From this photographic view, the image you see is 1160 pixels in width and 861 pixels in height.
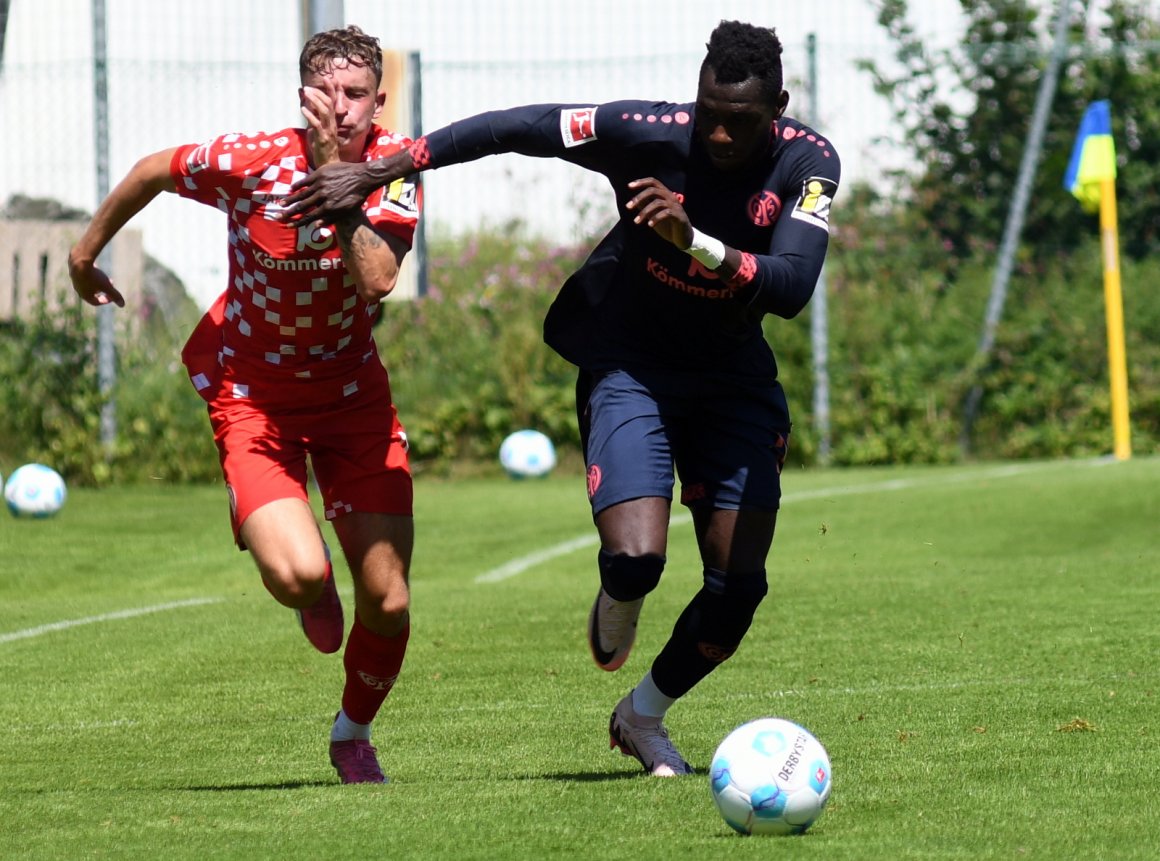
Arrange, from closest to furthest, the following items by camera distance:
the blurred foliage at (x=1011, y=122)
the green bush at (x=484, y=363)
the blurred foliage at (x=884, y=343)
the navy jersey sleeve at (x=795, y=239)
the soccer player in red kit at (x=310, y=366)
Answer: the navy jersey sleeve at (x=795, y=239), the soccer player in red kit at (x=310, y=366), the blurred foliage at (x=884, y=343), the green bush at (x=484, y=363), the blurred foliage at (x=1011, y=122)

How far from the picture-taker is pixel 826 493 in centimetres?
1498

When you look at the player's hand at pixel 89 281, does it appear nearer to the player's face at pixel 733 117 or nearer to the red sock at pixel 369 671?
the red sock at pixel 369 671

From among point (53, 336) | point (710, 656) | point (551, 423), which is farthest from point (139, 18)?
point (710, 656)

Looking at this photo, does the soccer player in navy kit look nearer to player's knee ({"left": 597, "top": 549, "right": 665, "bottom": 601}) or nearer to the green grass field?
player's knee ({"left": 597, "top": 549, "right": 665, "bottom": 601})

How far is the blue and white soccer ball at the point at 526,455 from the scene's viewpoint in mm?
16734

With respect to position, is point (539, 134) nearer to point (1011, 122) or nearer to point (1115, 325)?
point (1115, 325)

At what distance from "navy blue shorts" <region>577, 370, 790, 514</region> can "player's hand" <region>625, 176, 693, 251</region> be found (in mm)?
812

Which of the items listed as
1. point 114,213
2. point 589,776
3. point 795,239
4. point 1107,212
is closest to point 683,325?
point 795,239

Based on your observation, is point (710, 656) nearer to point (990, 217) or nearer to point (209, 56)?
point (209, 56)

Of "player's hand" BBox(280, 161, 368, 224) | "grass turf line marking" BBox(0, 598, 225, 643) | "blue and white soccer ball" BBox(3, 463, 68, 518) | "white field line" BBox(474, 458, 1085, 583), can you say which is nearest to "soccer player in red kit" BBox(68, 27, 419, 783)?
"player's hand" BBox(280, 161, 368, 224)

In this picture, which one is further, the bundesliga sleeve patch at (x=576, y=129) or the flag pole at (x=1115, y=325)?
the flag pole at (x=1115, y=325)

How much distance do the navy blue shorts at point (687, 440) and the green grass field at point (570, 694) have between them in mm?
877

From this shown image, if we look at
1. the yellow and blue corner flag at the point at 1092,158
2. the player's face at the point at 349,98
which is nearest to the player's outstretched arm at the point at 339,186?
the player's face at the point at 349,98

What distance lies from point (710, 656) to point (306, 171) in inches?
77.7
